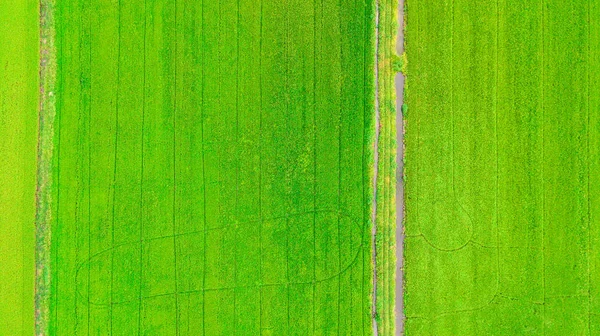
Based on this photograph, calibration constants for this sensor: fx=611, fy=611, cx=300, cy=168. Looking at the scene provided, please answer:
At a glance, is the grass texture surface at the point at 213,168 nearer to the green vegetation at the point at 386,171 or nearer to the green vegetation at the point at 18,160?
the green vegetation at the point at 386,171

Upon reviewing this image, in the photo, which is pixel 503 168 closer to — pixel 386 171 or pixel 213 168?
pixel 386 171

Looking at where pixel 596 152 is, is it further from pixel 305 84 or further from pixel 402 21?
pixel 305 84

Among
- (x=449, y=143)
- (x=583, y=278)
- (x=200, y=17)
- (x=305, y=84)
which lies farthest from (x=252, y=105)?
(x=583, y=278)

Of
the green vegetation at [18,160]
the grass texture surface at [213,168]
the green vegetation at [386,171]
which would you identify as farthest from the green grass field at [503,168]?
the green vegetation at [18,160]

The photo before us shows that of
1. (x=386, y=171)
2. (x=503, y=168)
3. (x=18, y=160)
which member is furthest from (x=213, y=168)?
(x=503, y=168)

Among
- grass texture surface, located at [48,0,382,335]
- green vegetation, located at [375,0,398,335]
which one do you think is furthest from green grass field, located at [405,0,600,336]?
grass texture surface, located at [48,0,382,335]

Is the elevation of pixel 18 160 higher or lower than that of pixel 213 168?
higher
